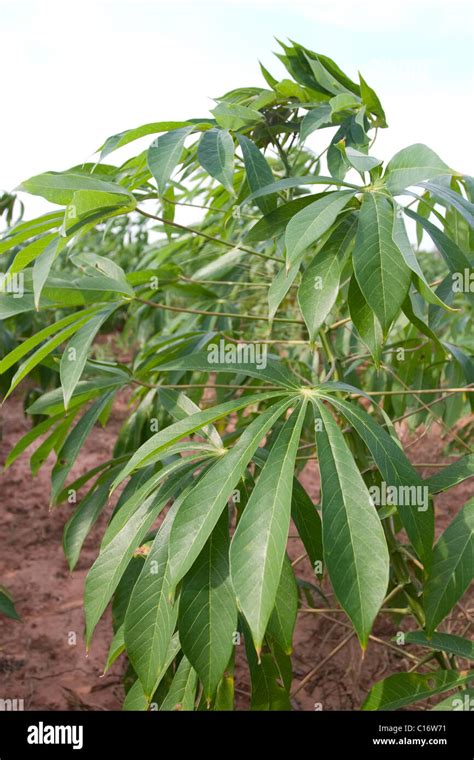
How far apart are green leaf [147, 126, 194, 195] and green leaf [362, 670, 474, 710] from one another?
703 millimetres

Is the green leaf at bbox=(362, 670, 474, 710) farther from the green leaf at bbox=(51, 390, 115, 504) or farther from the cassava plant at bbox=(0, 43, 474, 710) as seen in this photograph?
the green leaf at bbox=(51, 390, 115, 504)

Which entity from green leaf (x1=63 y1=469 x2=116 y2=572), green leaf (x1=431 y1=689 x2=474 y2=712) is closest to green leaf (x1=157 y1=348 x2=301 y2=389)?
green leaf (x1=63 y1=469 x2=116 y2=572)

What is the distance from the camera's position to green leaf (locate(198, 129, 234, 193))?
0.99m

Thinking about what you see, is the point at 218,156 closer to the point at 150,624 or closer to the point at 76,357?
the point at 76,357

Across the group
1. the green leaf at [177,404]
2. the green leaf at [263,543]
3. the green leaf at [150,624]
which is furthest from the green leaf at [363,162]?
the green leaf at [150,624]

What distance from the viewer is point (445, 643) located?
0.97 meters

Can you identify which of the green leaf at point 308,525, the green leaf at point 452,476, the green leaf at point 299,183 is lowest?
the green leaf at point 308,525

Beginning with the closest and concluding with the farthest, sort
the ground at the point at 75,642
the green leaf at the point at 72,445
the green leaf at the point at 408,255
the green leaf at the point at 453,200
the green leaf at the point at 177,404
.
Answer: the green leaf at the point at 408,255 → the green leaf at the point at 453,200 → the green leaf at the point at 177,404 → the green leaf at the point at 72,445 → the ground at the point at 75,642

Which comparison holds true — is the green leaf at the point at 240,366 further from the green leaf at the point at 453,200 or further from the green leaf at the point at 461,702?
the green leaf at the point at 461,702

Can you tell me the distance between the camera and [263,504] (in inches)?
30.8

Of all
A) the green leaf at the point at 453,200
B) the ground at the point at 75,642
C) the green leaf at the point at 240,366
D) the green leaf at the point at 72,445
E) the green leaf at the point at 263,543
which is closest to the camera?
the green leaf at the point at 263,543

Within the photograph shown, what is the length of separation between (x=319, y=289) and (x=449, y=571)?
1.26ft

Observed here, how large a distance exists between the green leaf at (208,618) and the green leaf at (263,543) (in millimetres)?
133

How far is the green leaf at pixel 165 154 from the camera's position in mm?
953
